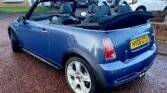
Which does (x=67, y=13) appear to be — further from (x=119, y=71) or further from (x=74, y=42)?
(x=119, y=71)

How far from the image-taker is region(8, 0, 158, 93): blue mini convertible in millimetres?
3156

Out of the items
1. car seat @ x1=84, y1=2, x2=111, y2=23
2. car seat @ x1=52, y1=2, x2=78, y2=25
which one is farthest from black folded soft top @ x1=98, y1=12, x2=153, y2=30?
car seat @ x1=52, y1=2, x2=78, y2=25

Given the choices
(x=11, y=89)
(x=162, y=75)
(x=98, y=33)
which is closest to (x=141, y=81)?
(x=162, y=75)

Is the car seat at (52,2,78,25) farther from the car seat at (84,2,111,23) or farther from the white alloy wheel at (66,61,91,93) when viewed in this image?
the white alloy wheel at (66,61,91,93)

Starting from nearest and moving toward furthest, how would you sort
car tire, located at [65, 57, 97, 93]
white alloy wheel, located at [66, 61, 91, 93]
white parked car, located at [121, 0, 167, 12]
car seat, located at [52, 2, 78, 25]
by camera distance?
car tire, located at [65, 57, 97, 93]
white alloy wheel, located at [66, 61, 91, 93]
car seat, located at [52, 2, 78, 25]
white parked car, located at [121, 0, 167, 12]

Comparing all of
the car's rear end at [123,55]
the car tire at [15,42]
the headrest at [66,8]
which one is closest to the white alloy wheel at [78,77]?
the car's rear end at [123,55]

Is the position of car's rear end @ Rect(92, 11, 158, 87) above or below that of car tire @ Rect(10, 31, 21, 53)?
above

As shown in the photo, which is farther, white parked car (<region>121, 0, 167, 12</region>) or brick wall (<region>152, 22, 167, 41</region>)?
white parked car (<region>121, 0, 167, 12</region>)

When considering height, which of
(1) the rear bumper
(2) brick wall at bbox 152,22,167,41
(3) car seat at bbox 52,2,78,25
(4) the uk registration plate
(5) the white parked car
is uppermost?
(3) car seat at bbox 52,2,78,25

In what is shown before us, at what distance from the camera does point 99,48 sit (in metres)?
3.14

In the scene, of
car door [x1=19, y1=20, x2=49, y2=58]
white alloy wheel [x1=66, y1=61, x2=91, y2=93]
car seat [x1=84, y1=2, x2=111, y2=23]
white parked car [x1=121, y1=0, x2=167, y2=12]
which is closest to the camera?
white alloy wheel [x1=66, y1=61, x2=91, y2=93]

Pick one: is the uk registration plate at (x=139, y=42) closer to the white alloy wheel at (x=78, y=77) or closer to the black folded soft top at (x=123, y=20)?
the black folded soft top at (x=123, y=20)

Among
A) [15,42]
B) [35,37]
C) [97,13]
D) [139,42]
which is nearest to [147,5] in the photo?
[15,42]

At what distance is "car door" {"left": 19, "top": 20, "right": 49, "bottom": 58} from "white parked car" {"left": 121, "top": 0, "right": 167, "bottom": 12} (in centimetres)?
928
